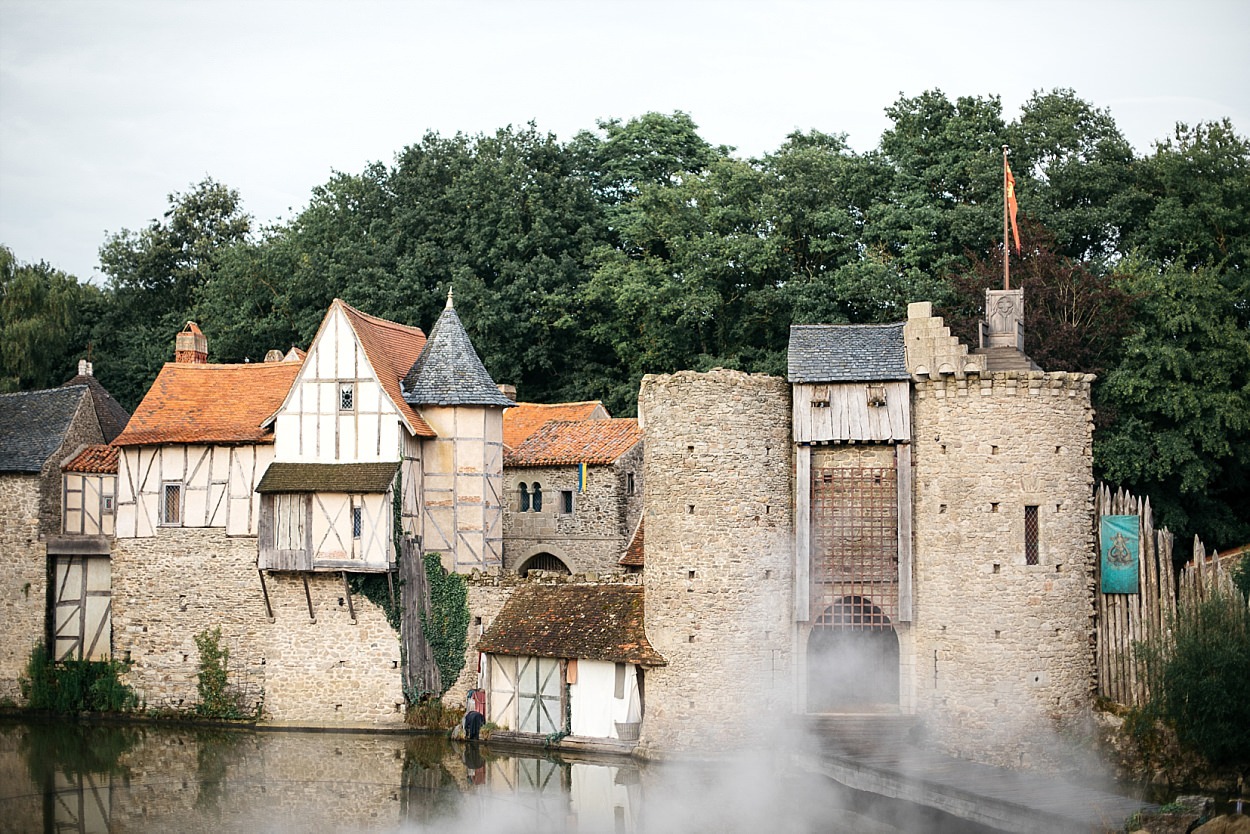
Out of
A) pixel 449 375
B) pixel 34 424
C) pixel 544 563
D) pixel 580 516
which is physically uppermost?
pixel 449 375

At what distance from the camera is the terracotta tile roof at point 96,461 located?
31.5m

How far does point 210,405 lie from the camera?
101ft

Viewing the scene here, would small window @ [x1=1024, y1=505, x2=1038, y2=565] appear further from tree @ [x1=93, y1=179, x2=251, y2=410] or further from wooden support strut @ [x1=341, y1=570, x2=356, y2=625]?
tree @ [x1=93, y1=179, x2=251, y2=410]

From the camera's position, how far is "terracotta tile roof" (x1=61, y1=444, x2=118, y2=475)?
31.5 m

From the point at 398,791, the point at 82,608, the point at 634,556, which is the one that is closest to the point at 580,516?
the point at 634,556

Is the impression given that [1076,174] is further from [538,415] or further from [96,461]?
[96,461]

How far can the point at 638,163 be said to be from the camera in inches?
1805

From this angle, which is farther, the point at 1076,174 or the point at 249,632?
the point at 1076,174

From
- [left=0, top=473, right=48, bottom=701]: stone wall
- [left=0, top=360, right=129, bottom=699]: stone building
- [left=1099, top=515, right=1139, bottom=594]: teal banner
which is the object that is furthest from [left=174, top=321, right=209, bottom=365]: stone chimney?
[left=1099, top=515, right=1139, bottom=594]: teal banner

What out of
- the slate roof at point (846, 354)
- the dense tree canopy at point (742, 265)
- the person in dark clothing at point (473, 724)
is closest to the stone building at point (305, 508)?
the person in dark clothing at point (473, 724)

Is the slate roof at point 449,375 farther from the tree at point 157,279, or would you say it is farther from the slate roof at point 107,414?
the tree at point 157,279

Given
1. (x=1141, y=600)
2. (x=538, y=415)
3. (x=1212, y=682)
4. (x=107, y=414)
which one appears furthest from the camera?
(x=538, y=415)

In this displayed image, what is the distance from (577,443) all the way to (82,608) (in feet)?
38.6

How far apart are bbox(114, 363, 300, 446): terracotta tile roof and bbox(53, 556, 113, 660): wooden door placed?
306cm
